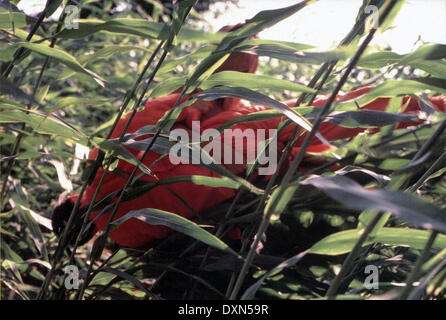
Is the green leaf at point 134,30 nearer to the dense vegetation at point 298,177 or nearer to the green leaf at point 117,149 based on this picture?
the dense vegetation at point 298,177

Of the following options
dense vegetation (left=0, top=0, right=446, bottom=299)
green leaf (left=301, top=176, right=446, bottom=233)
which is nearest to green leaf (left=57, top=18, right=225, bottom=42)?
dense vegetation (left=0, top=0, right=446, bottom=299)

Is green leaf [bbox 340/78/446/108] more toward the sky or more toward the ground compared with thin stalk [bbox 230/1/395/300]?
more toward the sky

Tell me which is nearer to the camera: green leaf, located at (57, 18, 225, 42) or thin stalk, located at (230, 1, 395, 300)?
thin stalk, located at (230, 1, 395, 300)

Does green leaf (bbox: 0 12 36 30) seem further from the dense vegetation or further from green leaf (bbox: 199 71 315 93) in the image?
green leaf (bbox: 199 71 315 93)

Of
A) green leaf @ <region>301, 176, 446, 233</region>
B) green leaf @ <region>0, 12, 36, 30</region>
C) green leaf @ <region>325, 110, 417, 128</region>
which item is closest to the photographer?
green leaf @ <region>301, 176, 446, 233</region>

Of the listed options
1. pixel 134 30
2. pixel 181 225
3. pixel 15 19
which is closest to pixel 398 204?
pixel 181 225

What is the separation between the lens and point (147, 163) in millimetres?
670

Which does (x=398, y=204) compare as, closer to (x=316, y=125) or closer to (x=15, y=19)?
(x=316, y=125)

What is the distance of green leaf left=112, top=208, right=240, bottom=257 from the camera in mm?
385

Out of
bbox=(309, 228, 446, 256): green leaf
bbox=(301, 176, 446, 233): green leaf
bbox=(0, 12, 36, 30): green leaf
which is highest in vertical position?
bbox=(0, 12, 36, 30): green leaf

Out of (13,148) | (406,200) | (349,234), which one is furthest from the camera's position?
(13,148)
